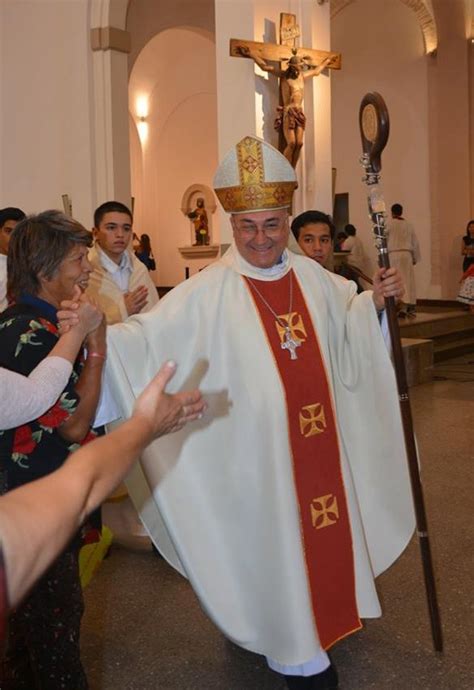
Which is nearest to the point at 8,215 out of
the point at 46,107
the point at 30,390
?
the point at 30,390

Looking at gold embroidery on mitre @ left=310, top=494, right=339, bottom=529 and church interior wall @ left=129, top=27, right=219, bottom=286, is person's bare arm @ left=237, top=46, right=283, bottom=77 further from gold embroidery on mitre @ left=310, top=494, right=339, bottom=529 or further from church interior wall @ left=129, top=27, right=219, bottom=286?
church interior wall @ left=129, top=27, right=219, bottom=286

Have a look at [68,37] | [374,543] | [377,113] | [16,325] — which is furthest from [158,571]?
[68,37]

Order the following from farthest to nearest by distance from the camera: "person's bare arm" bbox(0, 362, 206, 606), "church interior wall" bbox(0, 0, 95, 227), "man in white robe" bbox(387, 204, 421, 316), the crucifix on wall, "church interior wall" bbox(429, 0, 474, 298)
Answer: "church interior wall" bbox(429, 0, 474, 298) < "man in white robe" bbox(387, 204, 421, 316) < "church interior wall" bbox(0, 0, 95, 227) < the crucifix on wall < "person's bare arm" bbox(0, 362, 206, 606)

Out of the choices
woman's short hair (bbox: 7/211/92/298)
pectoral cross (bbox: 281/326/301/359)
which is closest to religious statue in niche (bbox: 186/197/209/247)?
pectoral cross (bbox: 281/326/301/359)

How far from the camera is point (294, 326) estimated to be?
258 centimetres

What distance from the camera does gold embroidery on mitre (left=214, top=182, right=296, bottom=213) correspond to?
2.56 meters

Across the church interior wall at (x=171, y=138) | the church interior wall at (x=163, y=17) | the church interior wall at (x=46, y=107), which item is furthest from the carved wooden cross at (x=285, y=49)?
the church interior wall at (x=171, y=138)

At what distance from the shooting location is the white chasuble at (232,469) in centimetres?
240

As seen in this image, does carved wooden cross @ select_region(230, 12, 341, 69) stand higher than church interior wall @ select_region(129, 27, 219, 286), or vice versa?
church interior wall @ select_region(129, 27, 219, 286)

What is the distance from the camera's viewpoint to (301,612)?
2.39m

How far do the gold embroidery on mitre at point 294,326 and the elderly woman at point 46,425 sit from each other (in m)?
0.63

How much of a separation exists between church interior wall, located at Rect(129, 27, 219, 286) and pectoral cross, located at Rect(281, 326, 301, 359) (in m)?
12.7

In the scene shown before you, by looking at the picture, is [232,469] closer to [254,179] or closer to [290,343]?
[290,343]

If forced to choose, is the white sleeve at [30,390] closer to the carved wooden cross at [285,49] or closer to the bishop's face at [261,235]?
the bishop's face at [261,235]
